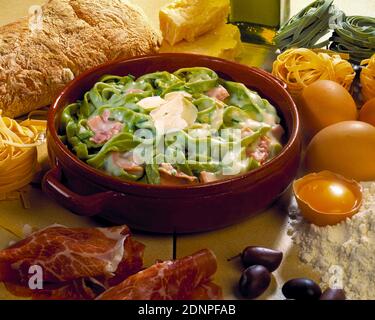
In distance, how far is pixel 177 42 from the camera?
163cm

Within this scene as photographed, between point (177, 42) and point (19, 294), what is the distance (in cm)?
81

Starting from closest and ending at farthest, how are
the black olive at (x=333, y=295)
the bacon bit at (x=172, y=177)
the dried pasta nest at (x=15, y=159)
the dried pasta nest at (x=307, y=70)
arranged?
the black olive at (x=333, y=295) < the bacon bit at (x=172, y=177) < the dried pasta nest at (x=15, y=159) < the dried pasta nest at (x=307, y=70)

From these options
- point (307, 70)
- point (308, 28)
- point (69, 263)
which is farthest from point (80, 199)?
point (308, 28)

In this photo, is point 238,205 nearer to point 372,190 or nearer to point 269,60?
point 372,190

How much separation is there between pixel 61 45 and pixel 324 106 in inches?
23.6

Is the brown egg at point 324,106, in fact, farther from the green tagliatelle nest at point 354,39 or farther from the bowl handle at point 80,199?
the bowl handle at point 80,199

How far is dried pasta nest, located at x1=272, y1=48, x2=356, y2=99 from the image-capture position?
1407 millimetres

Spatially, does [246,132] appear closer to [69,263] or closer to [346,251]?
[346,251]

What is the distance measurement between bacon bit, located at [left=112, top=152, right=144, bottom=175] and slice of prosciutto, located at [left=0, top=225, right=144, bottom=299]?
114 mm

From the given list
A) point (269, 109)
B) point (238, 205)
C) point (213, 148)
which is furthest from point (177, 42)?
point (238, 205)

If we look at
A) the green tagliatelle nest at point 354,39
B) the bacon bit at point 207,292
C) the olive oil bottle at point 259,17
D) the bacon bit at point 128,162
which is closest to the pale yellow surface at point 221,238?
the bacon bit at point 207,292

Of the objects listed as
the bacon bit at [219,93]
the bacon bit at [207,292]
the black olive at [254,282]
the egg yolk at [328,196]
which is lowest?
the bacon bit at [207,292]

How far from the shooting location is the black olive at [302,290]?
1.01 metres

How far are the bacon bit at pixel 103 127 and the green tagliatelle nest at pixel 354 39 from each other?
0.62 meters
